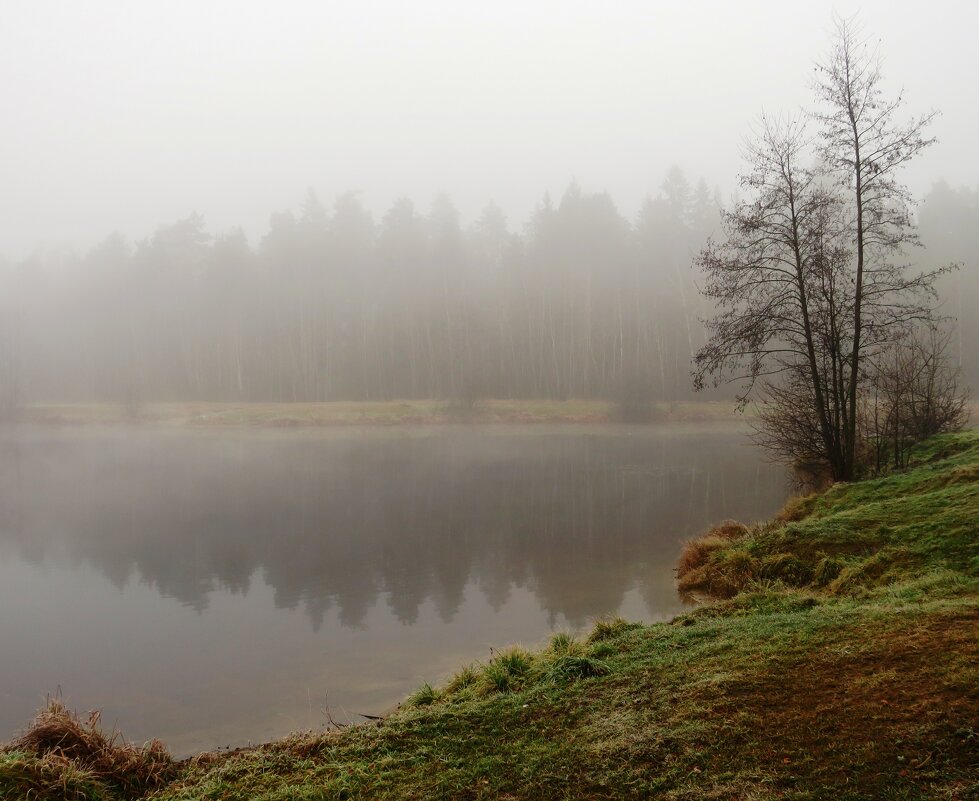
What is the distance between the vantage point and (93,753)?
16.3 ft

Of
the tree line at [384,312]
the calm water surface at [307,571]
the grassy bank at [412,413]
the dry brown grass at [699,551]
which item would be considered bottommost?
the calm water surface at [307,571]

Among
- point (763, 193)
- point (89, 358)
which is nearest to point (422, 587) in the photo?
point (763, 193)

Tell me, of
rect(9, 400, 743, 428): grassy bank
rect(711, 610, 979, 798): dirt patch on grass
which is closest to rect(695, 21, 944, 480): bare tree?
rect(711, 610, 979, 798): dirt patch on grass

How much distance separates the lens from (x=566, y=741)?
14.5ft

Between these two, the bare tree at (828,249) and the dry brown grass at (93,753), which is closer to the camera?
the dry brown grass at (93,753)

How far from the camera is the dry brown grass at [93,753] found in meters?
4.81

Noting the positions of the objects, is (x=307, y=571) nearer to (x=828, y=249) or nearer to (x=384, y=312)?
(x=828, y=249)

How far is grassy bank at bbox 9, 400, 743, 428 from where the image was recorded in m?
51.2

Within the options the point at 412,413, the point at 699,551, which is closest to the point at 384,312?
the point at 412,413

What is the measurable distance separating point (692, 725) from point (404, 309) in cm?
5900

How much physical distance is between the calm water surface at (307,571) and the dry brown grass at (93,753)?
2.42 meters

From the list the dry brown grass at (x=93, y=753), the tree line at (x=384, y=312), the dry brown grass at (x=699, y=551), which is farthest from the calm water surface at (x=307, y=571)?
the tree line at (x=384, y=312)

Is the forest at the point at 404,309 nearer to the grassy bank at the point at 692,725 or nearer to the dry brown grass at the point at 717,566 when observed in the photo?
the dry brown grass at the point at 717,566

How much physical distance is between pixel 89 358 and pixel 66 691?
6845 centimetres
